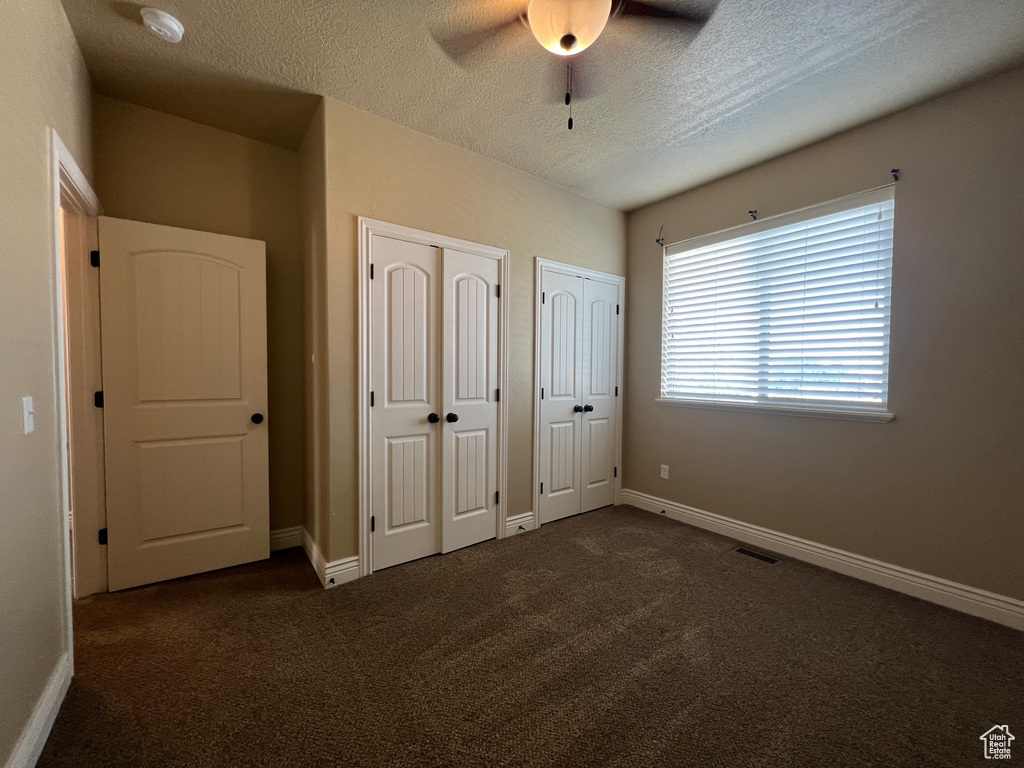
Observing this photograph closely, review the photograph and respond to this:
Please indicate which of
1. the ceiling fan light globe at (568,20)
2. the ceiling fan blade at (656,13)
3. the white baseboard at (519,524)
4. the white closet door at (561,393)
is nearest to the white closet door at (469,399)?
the white baseboard at (519,524)

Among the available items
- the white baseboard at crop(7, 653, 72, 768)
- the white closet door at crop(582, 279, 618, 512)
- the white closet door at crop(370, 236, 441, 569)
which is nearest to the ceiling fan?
the white closet door at crop(370, 236, 441, 569)

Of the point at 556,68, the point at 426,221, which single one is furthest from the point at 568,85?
the point at 426,221

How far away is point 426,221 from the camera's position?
2.69 m

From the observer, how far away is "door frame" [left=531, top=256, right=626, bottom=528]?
10.7 ft

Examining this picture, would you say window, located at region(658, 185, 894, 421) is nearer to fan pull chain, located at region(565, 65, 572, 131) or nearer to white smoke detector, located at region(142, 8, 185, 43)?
fan pull chain, located at region(565, 65, 572, 131)

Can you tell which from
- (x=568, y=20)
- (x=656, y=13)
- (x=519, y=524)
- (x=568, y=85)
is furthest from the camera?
(x=519, y=524)

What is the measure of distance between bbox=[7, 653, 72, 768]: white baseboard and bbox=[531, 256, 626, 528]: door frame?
2.56 meters

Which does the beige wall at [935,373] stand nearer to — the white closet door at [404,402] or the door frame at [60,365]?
the white closet door at [404,402]

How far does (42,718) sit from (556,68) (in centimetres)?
328

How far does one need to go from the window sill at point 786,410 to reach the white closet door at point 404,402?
2.07 meters

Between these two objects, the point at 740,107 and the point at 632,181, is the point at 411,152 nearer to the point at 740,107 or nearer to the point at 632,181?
the point at 632,181

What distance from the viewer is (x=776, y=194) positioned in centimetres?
292

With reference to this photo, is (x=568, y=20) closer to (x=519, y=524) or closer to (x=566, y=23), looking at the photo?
(x=566, y=23)

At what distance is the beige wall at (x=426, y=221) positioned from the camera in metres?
2.39
